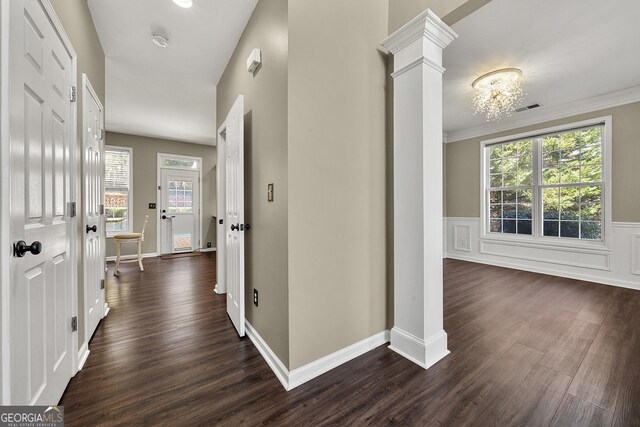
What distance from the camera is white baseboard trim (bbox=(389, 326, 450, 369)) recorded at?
5.74 ft

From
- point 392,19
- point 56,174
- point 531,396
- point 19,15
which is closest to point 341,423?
point 531,396

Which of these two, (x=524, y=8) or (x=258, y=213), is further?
(x=524, y=8)

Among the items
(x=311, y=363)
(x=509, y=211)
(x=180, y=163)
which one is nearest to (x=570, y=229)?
(x=509, y=211)

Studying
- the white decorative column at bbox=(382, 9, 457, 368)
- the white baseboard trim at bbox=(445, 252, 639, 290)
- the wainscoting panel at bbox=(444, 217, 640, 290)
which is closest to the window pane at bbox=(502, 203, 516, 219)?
the wainscoting panel at bbox=(444, 217, 640, 290)

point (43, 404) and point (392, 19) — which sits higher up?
point (392, 19)

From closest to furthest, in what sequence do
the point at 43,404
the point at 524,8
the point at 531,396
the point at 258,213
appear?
the point at 43,404 → the point at 531,396 → the point at 258,213 → the point at 524,8

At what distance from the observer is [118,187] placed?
5.50m

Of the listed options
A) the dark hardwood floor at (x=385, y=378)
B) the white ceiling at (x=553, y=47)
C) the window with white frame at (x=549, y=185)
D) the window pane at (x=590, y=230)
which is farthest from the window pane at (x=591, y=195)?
the dark hardwood floor at (x=385, y=378)

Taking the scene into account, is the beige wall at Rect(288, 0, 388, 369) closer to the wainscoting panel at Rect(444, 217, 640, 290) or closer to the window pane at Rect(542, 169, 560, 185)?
the wainscoting panel at Rect(444, 217, 640, 290)

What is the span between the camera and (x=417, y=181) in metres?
1.81

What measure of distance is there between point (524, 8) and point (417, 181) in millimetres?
1843

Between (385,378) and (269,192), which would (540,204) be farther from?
(269,192)

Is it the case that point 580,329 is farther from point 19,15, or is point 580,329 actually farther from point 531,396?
point 19,15

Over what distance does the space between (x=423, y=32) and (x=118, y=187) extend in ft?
20.9
